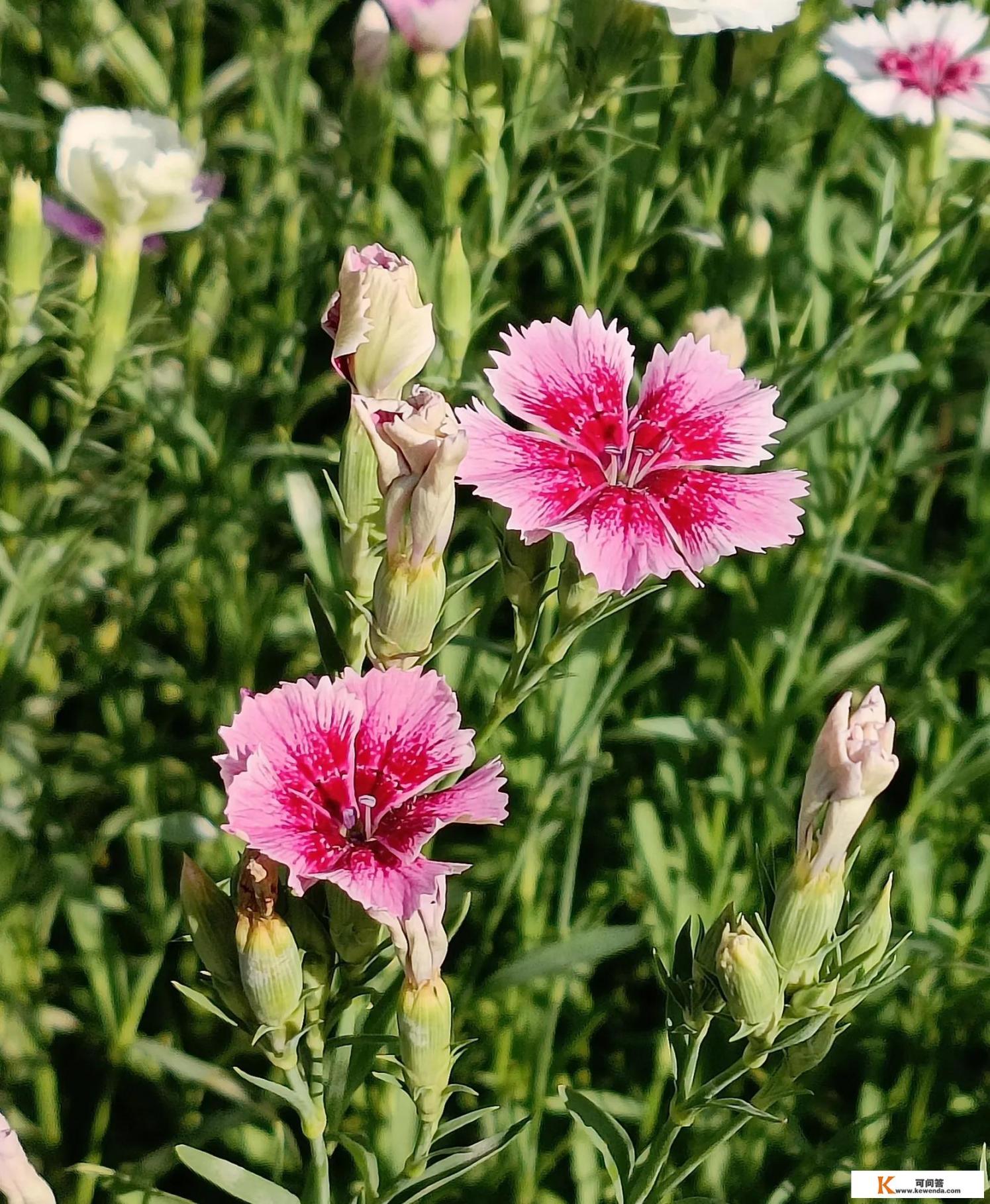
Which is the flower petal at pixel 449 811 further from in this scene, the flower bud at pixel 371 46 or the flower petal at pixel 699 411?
the flower bud at pixel 371 46

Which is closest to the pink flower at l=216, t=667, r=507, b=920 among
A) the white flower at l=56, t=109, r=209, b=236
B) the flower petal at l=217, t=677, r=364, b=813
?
the flower petal at l=217, t=677, r=364, b=813

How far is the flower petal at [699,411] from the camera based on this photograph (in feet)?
2.85

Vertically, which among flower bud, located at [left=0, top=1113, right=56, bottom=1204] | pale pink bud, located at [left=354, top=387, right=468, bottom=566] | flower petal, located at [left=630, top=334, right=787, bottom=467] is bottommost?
flower bud, located at [left=0, top=1113, right=56, bottom=1204]

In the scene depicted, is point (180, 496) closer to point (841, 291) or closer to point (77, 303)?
point (77, 303)

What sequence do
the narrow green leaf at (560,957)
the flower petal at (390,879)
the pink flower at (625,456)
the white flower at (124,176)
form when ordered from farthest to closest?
1. the white flower at (124,176)
2. the narrow green leaf at (560,957)
3. the pink flower at (625,456)
4. the flower petal at (390,879)

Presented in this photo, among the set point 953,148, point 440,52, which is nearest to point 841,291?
point 953,148

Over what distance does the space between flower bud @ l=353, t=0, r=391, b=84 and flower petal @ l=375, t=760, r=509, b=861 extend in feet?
2.90

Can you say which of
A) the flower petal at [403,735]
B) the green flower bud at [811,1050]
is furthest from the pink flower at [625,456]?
the green flower bud at [811,1050]

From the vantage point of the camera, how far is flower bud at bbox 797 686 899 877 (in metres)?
0.77

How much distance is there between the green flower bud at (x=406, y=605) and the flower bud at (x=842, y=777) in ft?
0.79

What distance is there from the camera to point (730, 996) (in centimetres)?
78

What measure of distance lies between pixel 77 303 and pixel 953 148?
37.5 inches

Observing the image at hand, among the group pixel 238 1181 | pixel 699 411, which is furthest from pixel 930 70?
pixel 238 1181

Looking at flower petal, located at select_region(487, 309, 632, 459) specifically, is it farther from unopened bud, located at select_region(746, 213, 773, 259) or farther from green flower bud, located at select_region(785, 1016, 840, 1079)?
unopened bud, located at select_region(746, 213, 773, 259)
